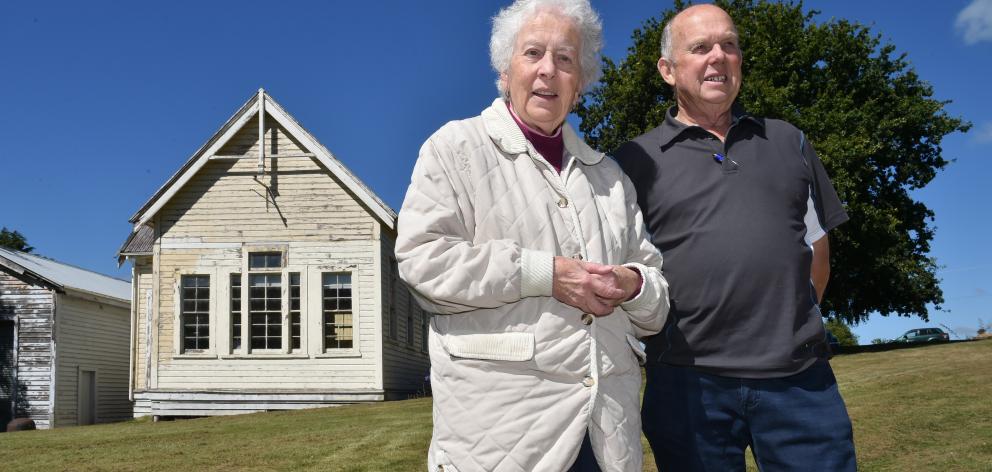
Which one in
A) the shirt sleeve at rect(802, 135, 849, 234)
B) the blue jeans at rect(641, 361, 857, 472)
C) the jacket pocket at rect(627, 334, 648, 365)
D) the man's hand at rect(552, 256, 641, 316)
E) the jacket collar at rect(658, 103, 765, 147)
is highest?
the jacket collar at rect(658, 103, 765, 147)

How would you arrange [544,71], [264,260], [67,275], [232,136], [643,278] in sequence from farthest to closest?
[67,275] < [232,136] < [264,260] < [544,71] < [643,278]

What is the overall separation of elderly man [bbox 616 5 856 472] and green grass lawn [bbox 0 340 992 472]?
4.40m

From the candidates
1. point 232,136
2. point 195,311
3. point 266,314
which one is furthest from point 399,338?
point 232,136

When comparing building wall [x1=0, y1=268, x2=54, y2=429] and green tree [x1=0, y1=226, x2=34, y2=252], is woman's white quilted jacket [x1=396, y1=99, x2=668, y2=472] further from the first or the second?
green tree [x1=0, y1=226, x2=34, y2=252]

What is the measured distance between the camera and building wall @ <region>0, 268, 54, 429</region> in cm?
2273

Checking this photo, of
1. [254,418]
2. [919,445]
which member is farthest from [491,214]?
[254,418]

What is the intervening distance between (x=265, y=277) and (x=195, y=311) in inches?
70.6

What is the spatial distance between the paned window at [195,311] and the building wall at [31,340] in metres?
7.10

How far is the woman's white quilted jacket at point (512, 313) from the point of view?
2.24 m

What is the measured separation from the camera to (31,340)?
2295 cm

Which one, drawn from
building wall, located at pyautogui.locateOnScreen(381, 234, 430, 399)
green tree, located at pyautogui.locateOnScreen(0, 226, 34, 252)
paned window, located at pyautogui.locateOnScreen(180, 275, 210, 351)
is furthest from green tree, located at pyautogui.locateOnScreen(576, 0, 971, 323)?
green tree, located at pyautogui.locateOnScreen(0, 226, 34, 252)

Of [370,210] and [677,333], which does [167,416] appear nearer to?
[370,210]

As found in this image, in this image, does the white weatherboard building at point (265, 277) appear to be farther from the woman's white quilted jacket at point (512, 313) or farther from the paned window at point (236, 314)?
the woman's white quilted jacket at point (512, 313)

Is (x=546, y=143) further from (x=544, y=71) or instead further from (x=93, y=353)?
(x=93, y=353)
